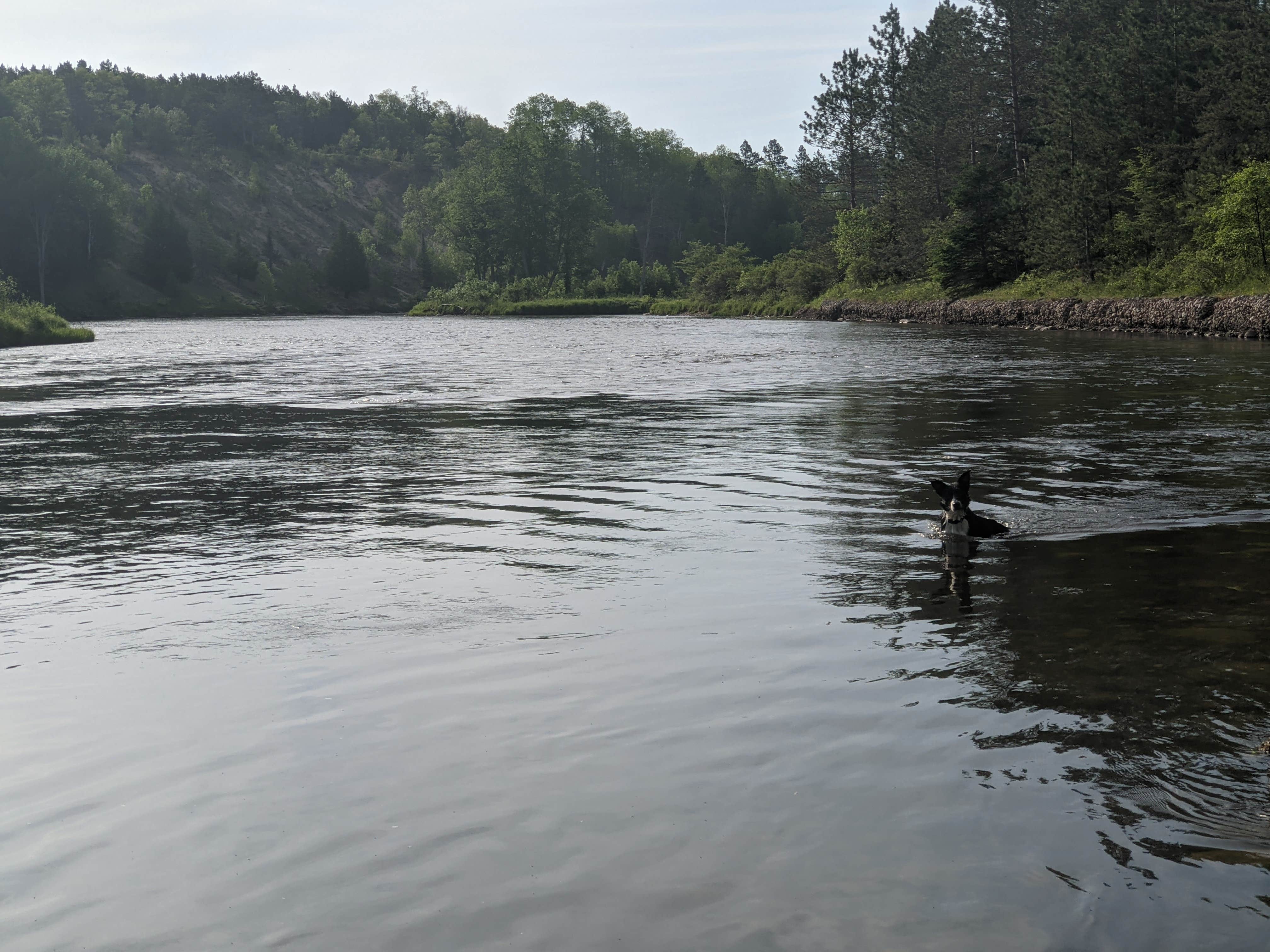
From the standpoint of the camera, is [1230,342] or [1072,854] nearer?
[1072,854]

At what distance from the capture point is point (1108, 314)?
2111 inches

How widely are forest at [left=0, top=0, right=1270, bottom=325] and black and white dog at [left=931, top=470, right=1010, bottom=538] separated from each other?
42484 millimetres

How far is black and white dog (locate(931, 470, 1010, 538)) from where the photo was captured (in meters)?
10.6

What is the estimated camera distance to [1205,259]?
5225 centimetres

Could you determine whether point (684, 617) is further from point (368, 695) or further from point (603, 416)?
point (603, 416)

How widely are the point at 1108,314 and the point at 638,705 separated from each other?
52406 mm

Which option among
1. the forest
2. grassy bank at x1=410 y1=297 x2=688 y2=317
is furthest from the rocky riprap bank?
grassy bank at x1=410 y1=297 x2=688 y2=317

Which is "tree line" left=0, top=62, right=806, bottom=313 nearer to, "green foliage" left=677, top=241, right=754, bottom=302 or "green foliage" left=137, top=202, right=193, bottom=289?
"green foliage" left=137, top=202, right=193, bottom=289

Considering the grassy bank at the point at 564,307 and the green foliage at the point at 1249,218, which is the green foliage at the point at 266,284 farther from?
the green foliage at the point at 1249,218

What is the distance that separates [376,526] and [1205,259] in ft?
163

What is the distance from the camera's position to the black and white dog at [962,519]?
34.8ft

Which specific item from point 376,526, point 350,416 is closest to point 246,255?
point 350,416

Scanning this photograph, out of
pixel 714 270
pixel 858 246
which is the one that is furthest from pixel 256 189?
pixel 858 246

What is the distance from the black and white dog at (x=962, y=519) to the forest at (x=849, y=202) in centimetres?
4248
